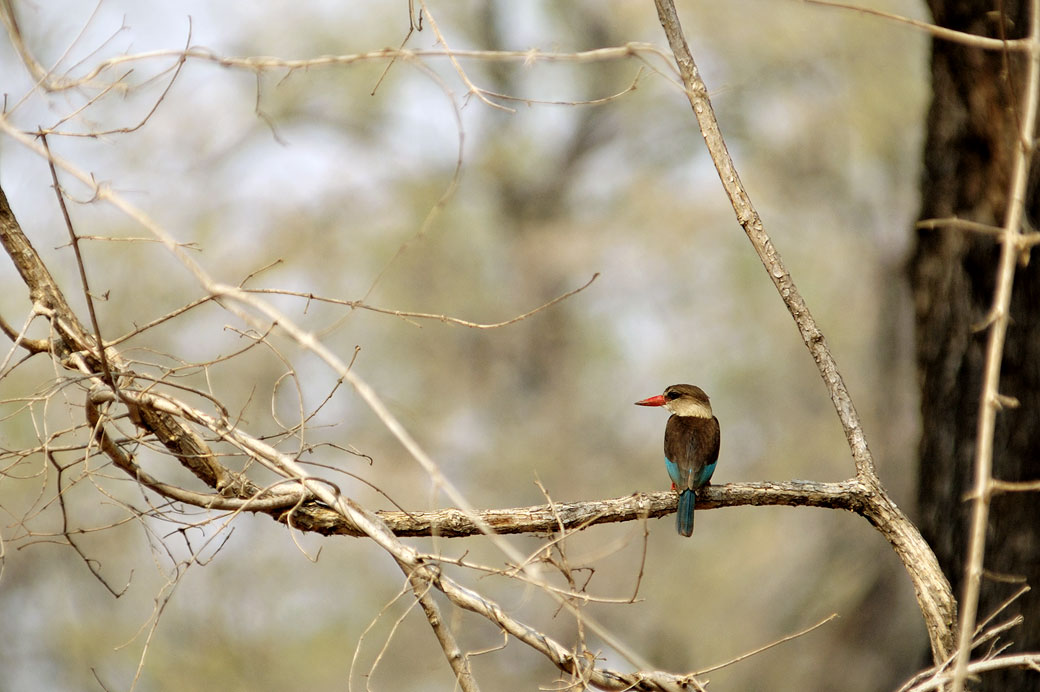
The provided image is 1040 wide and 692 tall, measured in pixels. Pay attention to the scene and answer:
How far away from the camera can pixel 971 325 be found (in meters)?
4.13

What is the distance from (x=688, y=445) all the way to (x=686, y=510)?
0.35m

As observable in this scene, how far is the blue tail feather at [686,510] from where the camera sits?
2.88 metres

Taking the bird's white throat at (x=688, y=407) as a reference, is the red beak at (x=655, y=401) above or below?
above

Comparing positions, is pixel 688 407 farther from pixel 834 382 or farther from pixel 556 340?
pixel 556 340

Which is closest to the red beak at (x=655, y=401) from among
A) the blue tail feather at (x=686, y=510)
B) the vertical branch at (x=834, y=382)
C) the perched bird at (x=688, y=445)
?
the perched bird at (x=688, y=445)

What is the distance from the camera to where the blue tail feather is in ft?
9.44

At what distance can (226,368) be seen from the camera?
393 inches

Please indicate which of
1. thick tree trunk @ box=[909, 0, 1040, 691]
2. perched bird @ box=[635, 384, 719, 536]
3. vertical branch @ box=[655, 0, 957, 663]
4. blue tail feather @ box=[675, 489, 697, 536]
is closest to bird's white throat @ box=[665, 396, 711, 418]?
perched bird @ box=[635, 384, 719, 536]

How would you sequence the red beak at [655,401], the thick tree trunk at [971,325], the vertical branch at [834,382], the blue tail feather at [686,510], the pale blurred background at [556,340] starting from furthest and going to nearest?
the pale blurred background at [556,340] < the thick tree trunk at [971,325] < the red beak at [655,401] < the blue tail feather at [686,510] < the vertical branch at [834,382]

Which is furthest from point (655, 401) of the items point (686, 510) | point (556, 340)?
point (556, 340)

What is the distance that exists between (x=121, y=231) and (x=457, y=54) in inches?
285

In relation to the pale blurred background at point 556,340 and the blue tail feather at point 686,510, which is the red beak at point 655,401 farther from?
the pale blurred background at point 556,340

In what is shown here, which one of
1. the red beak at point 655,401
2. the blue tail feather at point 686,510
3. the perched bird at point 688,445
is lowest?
the blue tail feather at point 686,510

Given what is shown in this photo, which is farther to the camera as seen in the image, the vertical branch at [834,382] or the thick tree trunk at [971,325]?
the thick tree trunk at [971,325]
